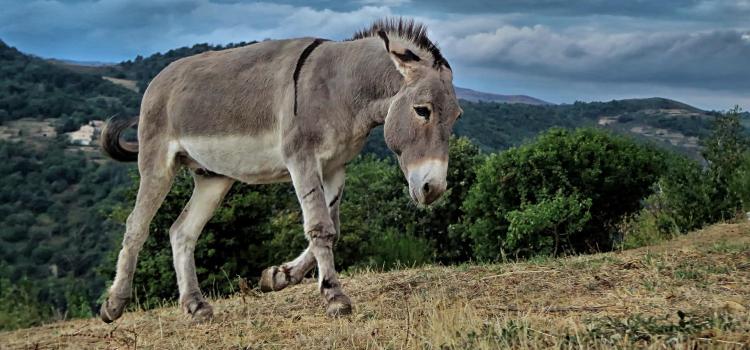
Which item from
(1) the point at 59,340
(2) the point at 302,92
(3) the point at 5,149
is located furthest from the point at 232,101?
(3) the point at 5,149

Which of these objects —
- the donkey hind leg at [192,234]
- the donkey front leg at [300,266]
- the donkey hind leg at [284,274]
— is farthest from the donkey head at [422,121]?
the donkey hind leg at [192,234]

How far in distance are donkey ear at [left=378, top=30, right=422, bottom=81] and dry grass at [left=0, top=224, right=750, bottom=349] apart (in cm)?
176

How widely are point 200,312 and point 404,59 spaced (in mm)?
3038

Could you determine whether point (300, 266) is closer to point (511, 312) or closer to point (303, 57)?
point (303, 57)

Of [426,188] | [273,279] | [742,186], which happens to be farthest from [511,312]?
[742,186]

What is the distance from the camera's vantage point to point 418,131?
6430 mm

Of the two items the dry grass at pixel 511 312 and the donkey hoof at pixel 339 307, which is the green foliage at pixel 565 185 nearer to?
the dry grass at pixel 511 312

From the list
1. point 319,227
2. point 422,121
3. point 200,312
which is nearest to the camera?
point 422,121

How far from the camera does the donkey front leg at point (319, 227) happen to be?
685 centimetres

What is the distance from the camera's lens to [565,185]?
18.2 metres

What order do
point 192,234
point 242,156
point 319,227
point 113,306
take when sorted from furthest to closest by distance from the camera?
point 192,234, point 113,306, point 242,156, point 319,227

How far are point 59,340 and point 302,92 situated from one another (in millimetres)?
3414

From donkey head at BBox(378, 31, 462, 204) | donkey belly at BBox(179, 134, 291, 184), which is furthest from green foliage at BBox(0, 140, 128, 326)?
donkey head at BBox(378, 31, 462, 204)

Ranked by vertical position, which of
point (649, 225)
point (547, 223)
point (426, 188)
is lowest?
point (649, 225)
